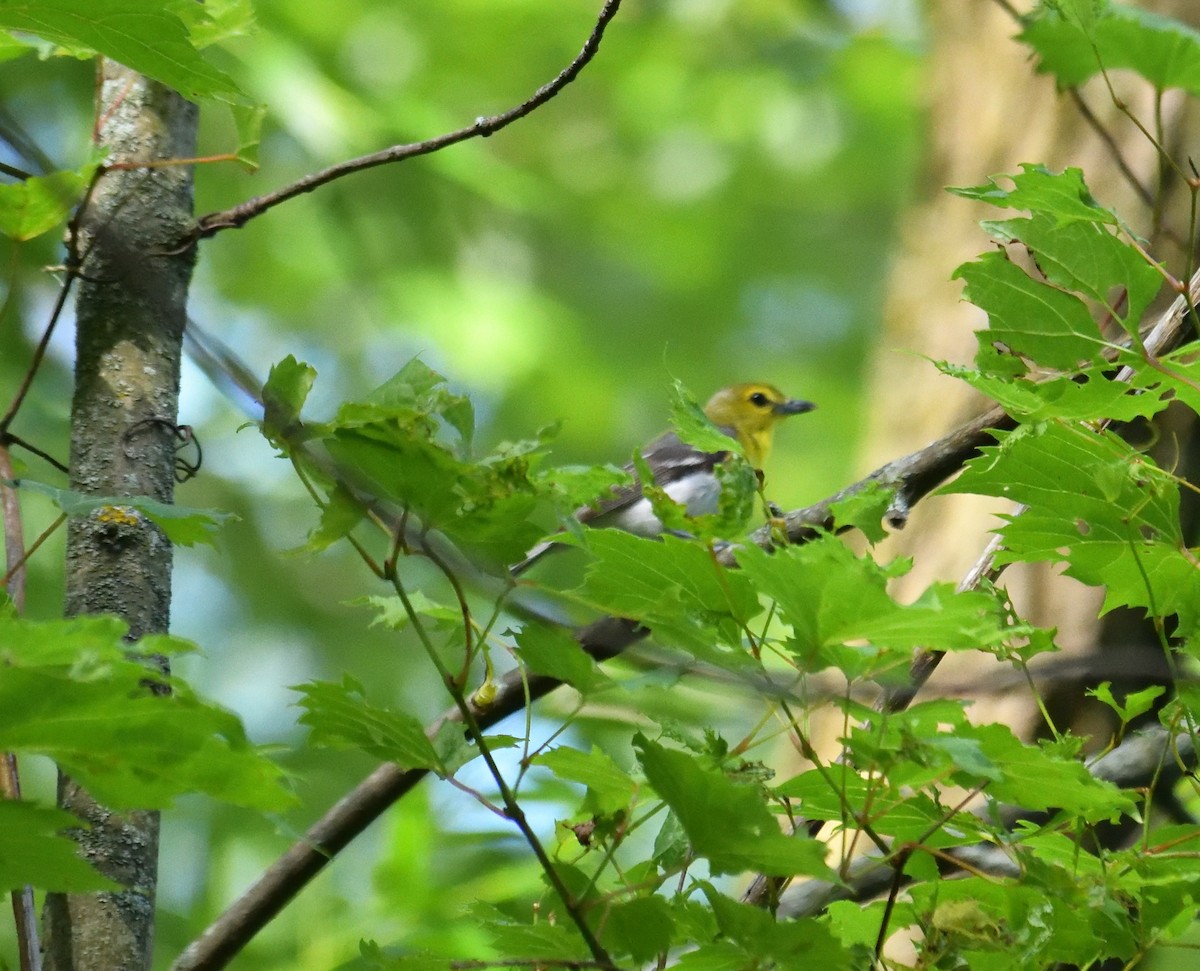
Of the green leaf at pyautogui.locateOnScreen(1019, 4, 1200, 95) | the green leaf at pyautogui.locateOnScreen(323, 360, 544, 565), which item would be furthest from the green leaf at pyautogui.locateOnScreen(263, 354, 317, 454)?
the green leaf at pyautogui.locateOnScreen(1019, 4, 1200, 95)

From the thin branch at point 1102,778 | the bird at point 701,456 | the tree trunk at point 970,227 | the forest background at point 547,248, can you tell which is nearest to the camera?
the thin branch at point 1102,778

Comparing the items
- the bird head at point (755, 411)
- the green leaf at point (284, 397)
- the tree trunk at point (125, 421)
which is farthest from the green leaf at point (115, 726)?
the bird head at point (755, 411)

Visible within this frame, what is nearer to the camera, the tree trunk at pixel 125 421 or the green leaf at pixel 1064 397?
the green leaf at pixel 1064 397

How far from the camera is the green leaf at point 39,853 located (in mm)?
969

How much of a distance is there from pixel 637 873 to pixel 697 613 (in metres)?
0.41

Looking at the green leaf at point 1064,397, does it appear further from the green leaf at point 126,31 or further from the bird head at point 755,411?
the bird head at point 755,411

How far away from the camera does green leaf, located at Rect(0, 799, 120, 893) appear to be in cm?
97

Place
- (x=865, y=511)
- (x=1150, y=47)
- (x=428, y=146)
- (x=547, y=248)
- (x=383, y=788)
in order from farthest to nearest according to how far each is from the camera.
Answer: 1. (x=547, y=248)
2. (x=1150, y=47)
3. (x=383, y=788)
4. (x=428, y=146)
5. (x=865, y=511)

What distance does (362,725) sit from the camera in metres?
1.08

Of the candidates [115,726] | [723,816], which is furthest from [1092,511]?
[115,726]

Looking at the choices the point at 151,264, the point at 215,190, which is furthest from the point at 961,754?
the point at 215,190

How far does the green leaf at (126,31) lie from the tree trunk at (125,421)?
0.69 ft

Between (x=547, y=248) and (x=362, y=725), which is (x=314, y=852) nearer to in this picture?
(x=362, y=725)

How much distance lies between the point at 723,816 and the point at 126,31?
3.13 feet
